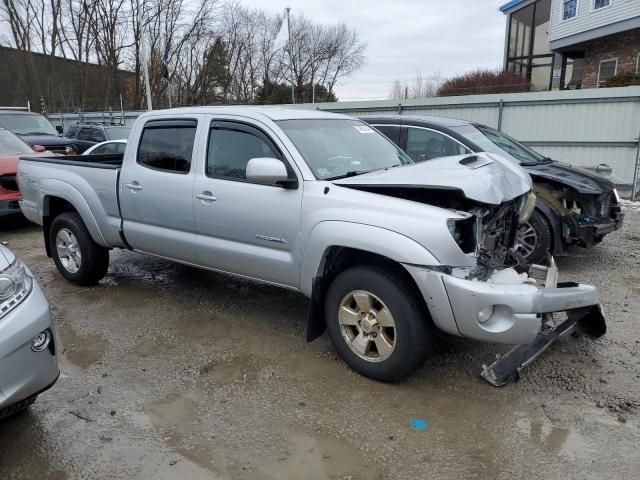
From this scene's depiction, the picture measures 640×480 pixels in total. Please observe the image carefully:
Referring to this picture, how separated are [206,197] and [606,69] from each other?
21.9 meters

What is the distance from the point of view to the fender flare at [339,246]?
10.2 feet

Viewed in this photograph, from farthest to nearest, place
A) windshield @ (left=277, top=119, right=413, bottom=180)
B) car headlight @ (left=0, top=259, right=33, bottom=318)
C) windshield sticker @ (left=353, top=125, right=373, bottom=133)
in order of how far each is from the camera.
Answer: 1. windshield sticker @ (left=353, top=125, right=373, bottom=133)
2. windshield @ (left=277, top=119, right=413, bottom=180)
3. car headlight @ (left=0, top=259, right=33, bottom=318)

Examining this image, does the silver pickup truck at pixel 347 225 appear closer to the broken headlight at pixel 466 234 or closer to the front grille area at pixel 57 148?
the broken headlight at pixel 466 234

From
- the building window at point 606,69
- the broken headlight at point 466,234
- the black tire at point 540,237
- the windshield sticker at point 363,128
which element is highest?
the building window at point 606,69

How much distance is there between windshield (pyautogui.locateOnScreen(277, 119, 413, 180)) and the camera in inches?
155

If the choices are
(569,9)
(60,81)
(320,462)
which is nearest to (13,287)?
(320,462)

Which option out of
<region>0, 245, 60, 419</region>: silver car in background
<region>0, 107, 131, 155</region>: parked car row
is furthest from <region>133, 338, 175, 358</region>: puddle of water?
<region>0, 107, 131, 155</region>: parked car row

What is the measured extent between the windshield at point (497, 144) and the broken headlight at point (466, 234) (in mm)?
3493

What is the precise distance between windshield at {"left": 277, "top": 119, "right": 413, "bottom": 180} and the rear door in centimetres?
103

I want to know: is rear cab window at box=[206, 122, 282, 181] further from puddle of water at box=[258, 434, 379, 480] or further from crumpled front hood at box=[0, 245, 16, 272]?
puddle of water at box=[258, 434, 379, 480]

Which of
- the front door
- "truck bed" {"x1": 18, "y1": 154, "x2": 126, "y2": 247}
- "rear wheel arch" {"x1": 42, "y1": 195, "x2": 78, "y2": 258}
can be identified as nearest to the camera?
the front door

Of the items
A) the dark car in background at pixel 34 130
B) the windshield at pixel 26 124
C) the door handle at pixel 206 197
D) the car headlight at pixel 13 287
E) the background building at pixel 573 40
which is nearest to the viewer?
the car headlight at pixel 13 287

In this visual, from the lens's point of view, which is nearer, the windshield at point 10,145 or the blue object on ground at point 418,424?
the blue object on ground at point 418,424

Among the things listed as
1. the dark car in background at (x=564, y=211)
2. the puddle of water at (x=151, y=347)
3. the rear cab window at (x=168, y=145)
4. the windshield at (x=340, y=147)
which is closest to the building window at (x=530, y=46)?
the dark car in background at (x=564, y=211)
